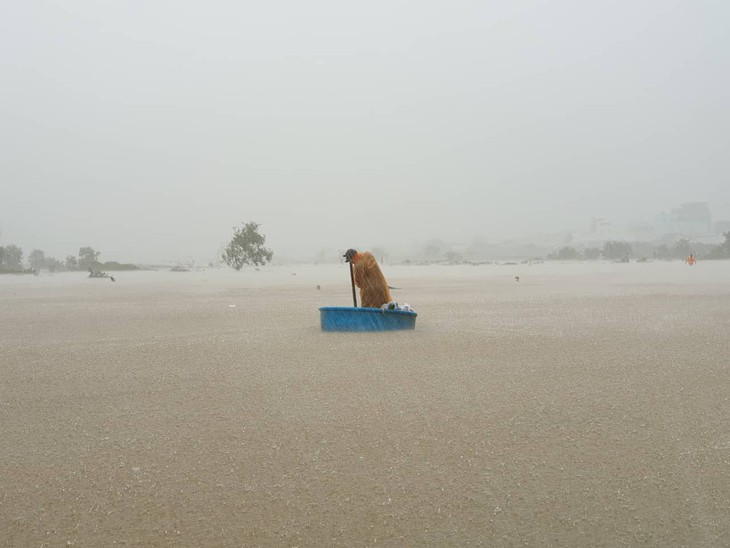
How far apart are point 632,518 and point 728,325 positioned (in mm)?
8639

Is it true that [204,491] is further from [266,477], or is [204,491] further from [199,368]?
[199,368]

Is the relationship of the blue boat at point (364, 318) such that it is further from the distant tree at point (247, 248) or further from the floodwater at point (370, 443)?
the distant tree at point (247, 248)

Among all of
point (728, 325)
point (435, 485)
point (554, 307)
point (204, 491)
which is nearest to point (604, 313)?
point (554, 307)

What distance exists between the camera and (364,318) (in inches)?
355

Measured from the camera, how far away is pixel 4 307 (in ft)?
51.2

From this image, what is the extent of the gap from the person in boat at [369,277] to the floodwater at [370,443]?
200cm

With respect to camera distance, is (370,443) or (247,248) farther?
(247,248)

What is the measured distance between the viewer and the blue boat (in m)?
8.99

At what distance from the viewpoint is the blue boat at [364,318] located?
8.99 meters

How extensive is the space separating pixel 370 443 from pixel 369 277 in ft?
20.4

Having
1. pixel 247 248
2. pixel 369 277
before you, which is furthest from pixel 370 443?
pixel 247 248

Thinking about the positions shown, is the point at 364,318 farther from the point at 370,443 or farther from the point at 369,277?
the point at 370,443

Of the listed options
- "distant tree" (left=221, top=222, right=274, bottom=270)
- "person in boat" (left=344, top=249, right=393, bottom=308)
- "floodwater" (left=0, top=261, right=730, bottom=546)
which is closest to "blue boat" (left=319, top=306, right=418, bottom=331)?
→ "person in boat" (left=344, top=249, right=393, bottom=308)

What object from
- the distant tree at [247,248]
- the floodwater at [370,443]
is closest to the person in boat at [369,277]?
the floodwater at [370,443]
